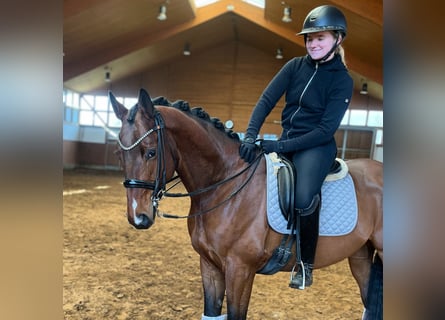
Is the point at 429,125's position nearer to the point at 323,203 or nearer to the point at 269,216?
the point at 269,216

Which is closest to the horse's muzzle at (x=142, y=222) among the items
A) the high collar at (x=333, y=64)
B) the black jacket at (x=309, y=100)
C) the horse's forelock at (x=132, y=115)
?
the horse's forelock at (x=132, y=115)

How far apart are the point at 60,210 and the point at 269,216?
1434mm

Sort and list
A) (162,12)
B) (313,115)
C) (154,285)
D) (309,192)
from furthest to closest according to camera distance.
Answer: (162,12), (154,285), (313,115), (309,192)

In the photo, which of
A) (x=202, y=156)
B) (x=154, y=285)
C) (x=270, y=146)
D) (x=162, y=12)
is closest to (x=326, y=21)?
(x=270, y=146)

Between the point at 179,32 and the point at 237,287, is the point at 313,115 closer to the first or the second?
the point at 237,287

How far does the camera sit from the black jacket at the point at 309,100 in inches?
68.5

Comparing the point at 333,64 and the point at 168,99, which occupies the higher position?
the point at 168,99

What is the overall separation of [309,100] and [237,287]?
104cm

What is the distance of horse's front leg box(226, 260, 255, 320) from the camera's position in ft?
5.62

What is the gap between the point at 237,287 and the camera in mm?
1717

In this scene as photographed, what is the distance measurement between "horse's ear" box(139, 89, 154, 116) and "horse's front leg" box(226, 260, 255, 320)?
85 centimetres

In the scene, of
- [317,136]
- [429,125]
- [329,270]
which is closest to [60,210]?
[429,125]

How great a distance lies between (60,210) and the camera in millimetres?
397

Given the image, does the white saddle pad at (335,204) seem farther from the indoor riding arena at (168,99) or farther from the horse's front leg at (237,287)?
the indoor riding arena at (168,99)
